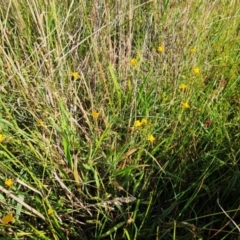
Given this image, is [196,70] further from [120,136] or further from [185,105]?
[120,136]

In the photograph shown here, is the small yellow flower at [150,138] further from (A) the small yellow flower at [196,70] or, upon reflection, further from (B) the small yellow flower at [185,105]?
(A) the small yellow flower at [196,70]

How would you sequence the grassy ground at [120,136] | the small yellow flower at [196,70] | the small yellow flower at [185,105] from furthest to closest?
1. the small yellow flower at [196,70]
2. the small yellow flower at [185,105]
3. the grassy ground at [120,136]

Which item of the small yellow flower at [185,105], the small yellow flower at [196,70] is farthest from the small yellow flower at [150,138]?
the small yellow flower at [196,70]

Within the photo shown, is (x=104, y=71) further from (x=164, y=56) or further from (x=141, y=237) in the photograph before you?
(x=141, y=237)

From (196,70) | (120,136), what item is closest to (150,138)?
(120,136)

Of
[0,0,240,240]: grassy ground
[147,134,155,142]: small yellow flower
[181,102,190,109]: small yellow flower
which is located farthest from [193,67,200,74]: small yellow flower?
[147,134,155,142]: small yellow flower

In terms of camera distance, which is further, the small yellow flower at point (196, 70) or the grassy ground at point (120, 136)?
the small yellow flower at point (196, 70)

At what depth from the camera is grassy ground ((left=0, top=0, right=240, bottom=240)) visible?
1113 millimetres

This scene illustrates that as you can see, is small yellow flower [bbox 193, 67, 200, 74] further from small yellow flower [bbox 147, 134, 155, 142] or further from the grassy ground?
small yellow flower [bbox 147, 134, 155, 142]

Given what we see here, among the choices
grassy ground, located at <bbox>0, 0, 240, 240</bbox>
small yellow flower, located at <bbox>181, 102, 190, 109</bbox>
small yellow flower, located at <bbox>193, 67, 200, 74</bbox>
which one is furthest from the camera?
small yellow flower, located at <bbox>193, 67, 200, 74</bbox>

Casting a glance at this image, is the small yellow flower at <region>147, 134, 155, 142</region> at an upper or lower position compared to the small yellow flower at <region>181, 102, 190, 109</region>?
lower

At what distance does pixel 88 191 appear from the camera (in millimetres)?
1205

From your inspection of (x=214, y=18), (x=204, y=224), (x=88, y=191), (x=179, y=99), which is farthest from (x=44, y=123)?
(x=214, y=18)

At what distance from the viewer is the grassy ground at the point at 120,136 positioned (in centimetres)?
111
